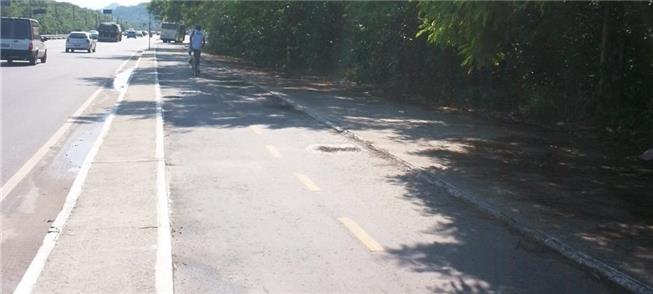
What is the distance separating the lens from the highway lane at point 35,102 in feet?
36.1

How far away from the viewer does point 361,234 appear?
21.9ft

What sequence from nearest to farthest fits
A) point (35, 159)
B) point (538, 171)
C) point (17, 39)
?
1. point (538, 171)
2. point (35, 159)
3. point (17, 39)

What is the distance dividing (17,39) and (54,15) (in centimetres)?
11794

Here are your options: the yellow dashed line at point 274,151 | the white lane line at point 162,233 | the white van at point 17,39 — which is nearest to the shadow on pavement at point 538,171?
the yellow dashed line at point 274,151

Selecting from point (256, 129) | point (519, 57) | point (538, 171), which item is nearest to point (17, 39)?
point (256, 129)

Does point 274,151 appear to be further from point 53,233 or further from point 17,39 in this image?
point 17,39

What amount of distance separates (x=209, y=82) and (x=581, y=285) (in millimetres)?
20603

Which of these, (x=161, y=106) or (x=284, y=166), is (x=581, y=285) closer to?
(x=284, y=166)

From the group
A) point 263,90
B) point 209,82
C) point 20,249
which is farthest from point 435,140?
point 209,82

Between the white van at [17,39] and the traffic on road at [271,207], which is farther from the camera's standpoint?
the white van at [17,39]

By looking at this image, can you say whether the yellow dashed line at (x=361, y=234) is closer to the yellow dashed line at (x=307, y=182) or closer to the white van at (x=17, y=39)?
the yellow dashed line at (x=307, y=182)

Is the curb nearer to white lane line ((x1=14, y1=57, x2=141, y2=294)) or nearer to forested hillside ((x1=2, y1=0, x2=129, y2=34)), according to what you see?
white lane line ((x1=14, y1=57, x2=141, y2=294))

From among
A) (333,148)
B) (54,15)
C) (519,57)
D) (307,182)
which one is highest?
(54,15)

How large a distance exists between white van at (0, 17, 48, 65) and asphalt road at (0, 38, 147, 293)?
274 inches
